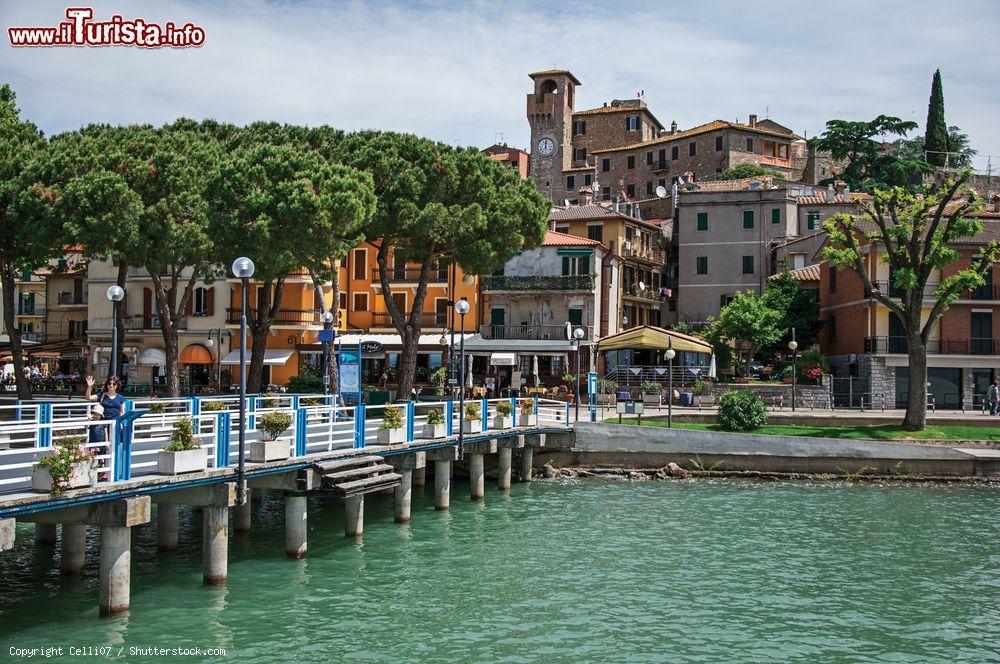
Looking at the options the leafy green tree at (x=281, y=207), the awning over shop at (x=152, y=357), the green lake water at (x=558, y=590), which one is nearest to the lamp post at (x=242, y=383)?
the green lake water at (x=558, y=590)

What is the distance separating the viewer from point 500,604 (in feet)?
63.2

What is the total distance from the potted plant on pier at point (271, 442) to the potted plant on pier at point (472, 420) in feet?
→ 33.4

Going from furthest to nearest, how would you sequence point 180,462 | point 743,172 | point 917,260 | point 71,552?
point 743,172 → point 917,260 → point 71,552 → point 180,462

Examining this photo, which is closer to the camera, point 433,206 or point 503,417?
point 503,417

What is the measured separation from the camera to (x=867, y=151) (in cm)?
8956

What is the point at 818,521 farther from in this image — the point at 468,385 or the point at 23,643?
the point at 468,385

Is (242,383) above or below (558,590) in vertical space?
above

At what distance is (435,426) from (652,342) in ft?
70.1

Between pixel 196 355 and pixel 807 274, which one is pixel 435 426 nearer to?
pixel 196 355

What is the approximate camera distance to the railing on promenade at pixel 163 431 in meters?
16.8

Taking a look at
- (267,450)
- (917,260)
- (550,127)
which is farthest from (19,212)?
(550,127)

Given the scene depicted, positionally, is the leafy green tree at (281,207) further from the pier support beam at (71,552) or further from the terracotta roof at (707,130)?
the terracotta roof at (707,130)

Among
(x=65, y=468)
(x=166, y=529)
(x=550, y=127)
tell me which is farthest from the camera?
(x=550, y=127)

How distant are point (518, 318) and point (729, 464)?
81.8 feet
